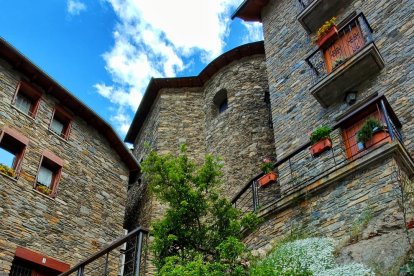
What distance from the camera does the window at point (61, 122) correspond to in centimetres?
1272

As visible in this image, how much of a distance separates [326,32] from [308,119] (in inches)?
89.1

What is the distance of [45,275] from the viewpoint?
10195 millimetres

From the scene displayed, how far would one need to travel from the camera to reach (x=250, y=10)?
1498cm

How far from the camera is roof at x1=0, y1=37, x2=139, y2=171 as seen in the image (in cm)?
1181

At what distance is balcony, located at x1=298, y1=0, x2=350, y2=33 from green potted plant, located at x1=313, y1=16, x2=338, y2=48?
1.72ft

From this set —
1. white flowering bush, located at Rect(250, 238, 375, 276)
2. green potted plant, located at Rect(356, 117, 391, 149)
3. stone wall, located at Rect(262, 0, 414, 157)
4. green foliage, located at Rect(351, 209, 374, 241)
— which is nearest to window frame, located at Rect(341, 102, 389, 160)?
stone wall, located at Rect(262, 0, 414, 157)

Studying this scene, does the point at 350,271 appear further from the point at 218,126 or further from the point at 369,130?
the point at 218,126

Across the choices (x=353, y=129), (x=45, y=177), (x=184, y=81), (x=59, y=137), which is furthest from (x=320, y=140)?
(x=184, y=81)

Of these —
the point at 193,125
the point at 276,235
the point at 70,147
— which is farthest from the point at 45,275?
the point at 193,125

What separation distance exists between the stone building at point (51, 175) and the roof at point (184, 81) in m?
3.45

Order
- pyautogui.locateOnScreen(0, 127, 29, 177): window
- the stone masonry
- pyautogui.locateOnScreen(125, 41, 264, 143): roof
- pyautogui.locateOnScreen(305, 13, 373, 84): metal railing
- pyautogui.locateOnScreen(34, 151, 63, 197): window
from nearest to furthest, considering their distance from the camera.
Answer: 1. pyautogui.locateOnScreen(305, 13, 373, 84): metal railing
2. pyautogui.locateOnScreen(0, 127, 29, 177): window
3. pyautogui.locateOnScreen(34, 151, 63, 197): window
4. the stone masonry
5. pyautogui.locateOnScreen(125, 41, 264, 143): roof

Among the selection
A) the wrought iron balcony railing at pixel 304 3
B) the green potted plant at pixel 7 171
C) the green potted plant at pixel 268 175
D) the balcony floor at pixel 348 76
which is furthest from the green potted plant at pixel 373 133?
the green potted plant at pixel 7 171

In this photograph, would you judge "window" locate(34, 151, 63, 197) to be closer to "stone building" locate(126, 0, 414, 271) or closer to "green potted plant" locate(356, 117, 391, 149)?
"stone building" locate(126, 0, 414, 271)

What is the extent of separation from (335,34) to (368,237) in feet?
20.9
